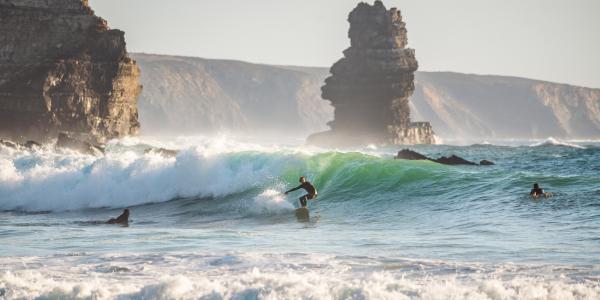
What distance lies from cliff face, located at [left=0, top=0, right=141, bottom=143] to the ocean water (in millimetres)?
25374

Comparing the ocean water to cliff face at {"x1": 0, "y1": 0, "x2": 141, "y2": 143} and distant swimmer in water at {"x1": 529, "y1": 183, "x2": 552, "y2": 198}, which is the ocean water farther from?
cliff face at {"x1": 0, "y1": 0, "x2": 141, "y2": 143}

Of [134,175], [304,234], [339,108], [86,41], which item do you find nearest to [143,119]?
[339,108]

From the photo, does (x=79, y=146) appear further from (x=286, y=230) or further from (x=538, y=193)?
(x=538, y=193)

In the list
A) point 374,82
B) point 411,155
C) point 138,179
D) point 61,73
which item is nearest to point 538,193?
point 411,155

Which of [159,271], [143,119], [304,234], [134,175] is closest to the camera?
[159,271]

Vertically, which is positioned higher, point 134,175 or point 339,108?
point 339,108

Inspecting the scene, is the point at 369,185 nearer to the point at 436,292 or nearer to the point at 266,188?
the point at 266,188

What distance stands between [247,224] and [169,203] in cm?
688

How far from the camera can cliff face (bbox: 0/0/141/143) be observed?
57.2 m

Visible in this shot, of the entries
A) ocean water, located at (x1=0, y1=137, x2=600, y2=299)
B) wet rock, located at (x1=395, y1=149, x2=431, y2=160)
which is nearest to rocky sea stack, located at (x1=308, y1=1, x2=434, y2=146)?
wet rock, located at (x1=395, y1=149, x2=431, y2=160)

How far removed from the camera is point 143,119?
194 metres

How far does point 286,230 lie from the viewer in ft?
59.8

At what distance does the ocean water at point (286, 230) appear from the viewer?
1063 centimetres

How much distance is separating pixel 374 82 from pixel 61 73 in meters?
41.5
